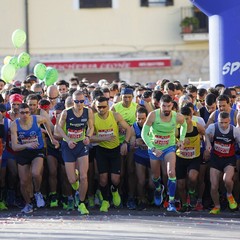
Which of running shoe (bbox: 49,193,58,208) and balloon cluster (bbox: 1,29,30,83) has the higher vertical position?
balloon cluster (bbox: 1,29,30,83)

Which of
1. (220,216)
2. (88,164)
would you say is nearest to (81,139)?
(88,164)

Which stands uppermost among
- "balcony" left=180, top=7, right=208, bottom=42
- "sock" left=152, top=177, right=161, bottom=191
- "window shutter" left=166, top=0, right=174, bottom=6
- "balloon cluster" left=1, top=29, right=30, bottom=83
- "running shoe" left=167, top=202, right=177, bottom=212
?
"window shutter" left=166, top=0, right=174, bottom=6

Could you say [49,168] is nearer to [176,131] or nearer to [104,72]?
[176,131]

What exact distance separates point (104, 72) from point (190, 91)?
16.7 meters

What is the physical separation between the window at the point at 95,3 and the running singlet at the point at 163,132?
1926 cm

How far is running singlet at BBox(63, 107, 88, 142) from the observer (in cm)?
1478

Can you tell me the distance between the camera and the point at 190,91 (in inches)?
671

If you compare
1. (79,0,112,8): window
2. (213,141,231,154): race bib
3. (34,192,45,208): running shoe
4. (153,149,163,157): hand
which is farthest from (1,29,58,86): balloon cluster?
(79,0,112,8): window

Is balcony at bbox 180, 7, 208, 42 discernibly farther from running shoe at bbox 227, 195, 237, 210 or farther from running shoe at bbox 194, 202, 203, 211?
running shoe at bbox 227, 195, 237, 210

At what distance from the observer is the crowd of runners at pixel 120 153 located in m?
14.7

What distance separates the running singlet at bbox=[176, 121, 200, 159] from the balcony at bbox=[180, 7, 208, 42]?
1839cm

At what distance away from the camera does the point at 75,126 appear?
1477 centimetres

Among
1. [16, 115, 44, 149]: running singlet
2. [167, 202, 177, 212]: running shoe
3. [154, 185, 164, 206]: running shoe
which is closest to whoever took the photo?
[167, 202, 177, 212]: running shoe

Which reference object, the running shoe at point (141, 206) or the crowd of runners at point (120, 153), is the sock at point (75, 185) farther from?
the running shoe at point (141, 206)
